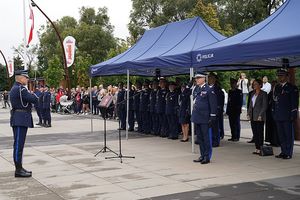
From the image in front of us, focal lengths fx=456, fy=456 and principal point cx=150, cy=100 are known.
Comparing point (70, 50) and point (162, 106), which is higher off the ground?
point (70, 50)

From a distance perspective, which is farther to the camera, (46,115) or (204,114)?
(46,115)

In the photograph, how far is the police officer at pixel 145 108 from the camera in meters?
15.6

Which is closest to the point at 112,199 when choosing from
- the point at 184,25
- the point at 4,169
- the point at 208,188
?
the point at 208,188

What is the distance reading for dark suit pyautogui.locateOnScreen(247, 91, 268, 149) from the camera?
1038cm

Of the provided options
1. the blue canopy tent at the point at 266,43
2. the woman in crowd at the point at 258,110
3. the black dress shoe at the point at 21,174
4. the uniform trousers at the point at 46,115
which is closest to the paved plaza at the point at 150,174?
the black dress shoe at the point at 21,174

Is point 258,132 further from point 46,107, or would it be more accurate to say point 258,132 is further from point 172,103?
point 46,107

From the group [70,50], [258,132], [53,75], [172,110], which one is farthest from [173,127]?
[53,75]

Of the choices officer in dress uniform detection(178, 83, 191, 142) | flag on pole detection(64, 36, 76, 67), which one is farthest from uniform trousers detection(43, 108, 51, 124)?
flag on pole detection(64, 36, 76, 67)

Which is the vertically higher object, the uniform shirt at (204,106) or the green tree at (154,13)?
Result: the green tree at (154,13)

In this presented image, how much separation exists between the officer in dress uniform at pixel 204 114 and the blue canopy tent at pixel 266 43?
2.04ft

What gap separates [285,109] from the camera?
32.0 feet

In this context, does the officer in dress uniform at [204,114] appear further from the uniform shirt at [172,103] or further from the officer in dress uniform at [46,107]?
the officer in dress uniform at [46,107]

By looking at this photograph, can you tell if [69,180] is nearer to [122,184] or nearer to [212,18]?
[122,184]

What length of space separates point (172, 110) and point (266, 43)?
19.7ft
